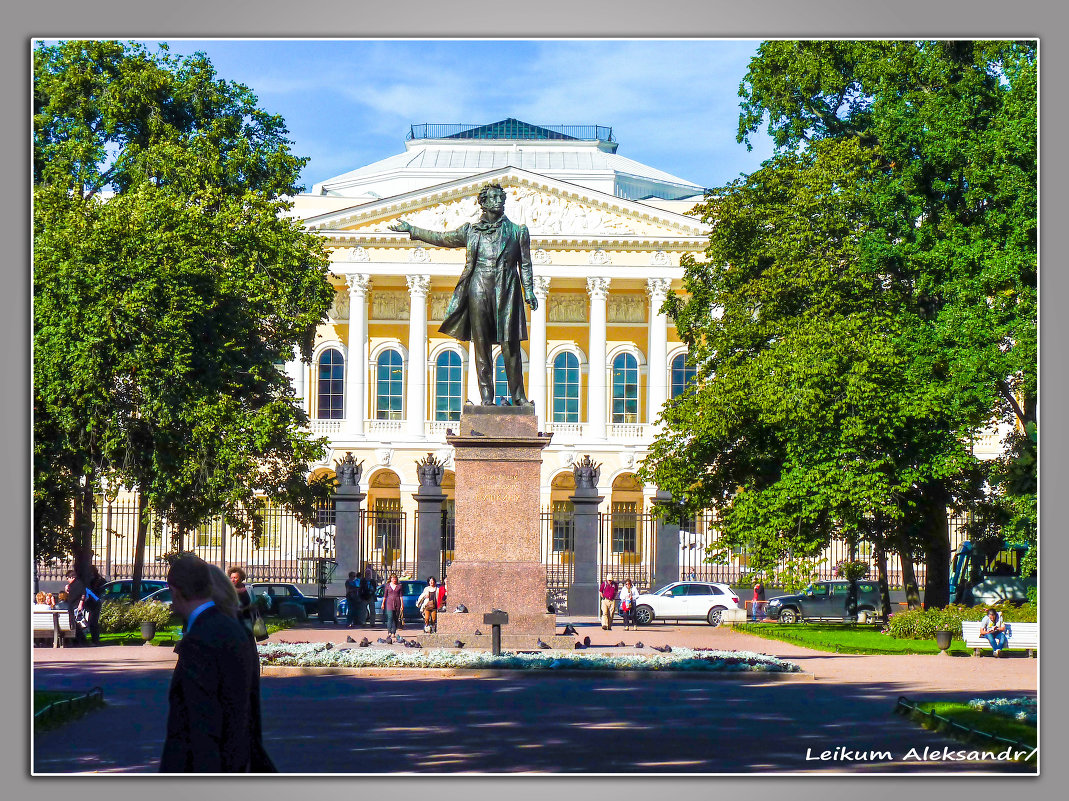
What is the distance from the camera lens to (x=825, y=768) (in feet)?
31.6

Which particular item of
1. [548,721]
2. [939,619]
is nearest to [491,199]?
[548,721]

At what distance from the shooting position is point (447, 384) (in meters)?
61.8

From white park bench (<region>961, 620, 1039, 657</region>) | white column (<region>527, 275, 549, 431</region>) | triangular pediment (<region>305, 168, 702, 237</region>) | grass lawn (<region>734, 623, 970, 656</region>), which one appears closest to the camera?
white park bench (<region>961, 620, 1039, 657</region>)

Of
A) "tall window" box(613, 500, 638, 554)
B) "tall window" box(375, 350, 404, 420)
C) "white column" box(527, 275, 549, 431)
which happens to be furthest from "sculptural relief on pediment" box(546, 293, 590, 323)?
"tall window" box(613, 500, 638, 554)

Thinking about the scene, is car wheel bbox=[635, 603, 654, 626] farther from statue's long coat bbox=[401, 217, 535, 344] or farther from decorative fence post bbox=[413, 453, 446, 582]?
statue's long coat bbox=[401, 217, 535, 344]

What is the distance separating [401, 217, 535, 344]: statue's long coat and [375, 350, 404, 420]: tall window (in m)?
44.5

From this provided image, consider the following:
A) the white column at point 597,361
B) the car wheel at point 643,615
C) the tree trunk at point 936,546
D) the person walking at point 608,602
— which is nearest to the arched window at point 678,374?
the white column at point 597,361

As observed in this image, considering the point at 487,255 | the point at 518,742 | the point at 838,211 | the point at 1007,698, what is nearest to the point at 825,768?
the point at 518,742

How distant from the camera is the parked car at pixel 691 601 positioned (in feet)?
104

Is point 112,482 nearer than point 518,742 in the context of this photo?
No

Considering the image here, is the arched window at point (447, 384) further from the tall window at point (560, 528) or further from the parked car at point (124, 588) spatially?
the parked car at point (124, 588)

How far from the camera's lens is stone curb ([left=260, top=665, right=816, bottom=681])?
49.2ft

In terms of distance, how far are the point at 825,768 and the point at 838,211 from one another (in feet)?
60.9

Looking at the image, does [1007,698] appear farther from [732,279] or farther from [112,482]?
[732,279]
